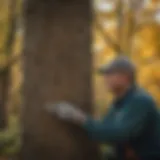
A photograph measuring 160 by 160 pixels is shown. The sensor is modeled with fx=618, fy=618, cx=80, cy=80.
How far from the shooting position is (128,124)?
471cm

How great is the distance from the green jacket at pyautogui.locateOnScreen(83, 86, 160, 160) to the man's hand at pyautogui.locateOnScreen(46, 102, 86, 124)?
73mm

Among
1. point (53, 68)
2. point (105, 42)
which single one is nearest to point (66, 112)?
point (53, 68)

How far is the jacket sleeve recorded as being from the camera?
4711 millimetres

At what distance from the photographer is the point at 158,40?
13539 millimetres

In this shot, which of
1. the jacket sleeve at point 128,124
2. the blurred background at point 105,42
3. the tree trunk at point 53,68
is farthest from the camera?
the blurred background at point 105,42

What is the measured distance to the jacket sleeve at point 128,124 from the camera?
4.71 m

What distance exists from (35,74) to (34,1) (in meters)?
0.57

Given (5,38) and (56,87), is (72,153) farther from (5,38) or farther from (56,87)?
(5,38)

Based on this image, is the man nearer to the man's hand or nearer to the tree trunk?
the man's hand

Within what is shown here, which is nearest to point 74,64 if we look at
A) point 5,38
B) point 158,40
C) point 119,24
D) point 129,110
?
point 129,110

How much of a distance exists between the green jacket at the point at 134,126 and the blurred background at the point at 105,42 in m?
3.25

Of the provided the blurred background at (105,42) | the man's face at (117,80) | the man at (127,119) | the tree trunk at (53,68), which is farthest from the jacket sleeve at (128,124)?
the blurred background at (105,42)

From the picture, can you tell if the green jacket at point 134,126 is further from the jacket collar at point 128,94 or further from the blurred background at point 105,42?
the blurred background at point 105,42

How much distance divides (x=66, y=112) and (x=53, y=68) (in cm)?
36
